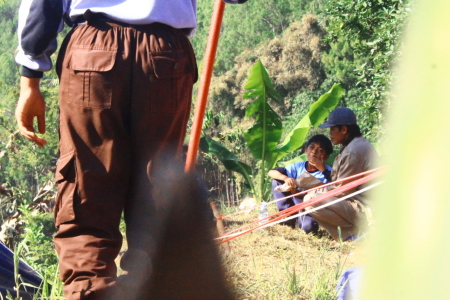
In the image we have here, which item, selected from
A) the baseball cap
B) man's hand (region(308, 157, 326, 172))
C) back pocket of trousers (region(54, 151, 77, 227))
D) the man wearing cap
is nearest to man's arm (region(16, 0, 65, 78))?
back pocket of trousers (region(54, 151, 77, 227))

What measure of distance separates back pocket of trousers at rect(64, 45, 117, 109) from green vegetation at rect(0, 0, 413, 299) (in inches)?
26.7

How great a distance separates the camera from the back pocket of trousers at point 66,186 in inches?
59.6

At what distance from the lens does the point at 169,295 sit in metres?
1.46

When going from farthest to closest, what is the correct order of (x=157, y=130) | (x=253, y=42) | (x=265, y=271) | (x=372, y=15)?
(x=253, y=42) < (x=372, y=15) < (x=265, y=271) < (x=157, y=130)

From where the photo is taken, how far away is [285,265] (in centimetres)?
242

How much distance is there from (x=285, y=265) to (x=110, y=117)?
1.16 meters

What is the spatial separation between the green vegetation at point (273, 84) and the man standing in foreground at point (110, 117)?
0.53 meters

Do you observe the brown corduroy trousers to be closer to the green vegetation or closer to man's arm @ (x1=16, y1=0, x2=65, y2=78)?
man's arm @ (x1=16, y1=0, x2=65, y2=78)

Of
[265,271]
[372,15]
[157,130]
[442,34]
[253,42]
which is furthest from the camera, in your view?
[253,42]

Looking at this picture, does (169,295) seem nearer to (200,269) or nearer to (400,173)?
(200,269)

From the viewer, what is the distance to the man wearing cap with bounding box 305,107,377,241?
14.0ft

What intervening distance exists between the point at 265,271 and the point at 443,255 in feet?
8.92

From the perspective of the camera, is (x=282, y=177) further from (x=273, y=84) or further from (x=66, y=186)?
(x=273, y=84)

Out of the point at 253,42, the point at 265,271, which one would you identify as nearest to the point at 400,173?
the point at 265,271
